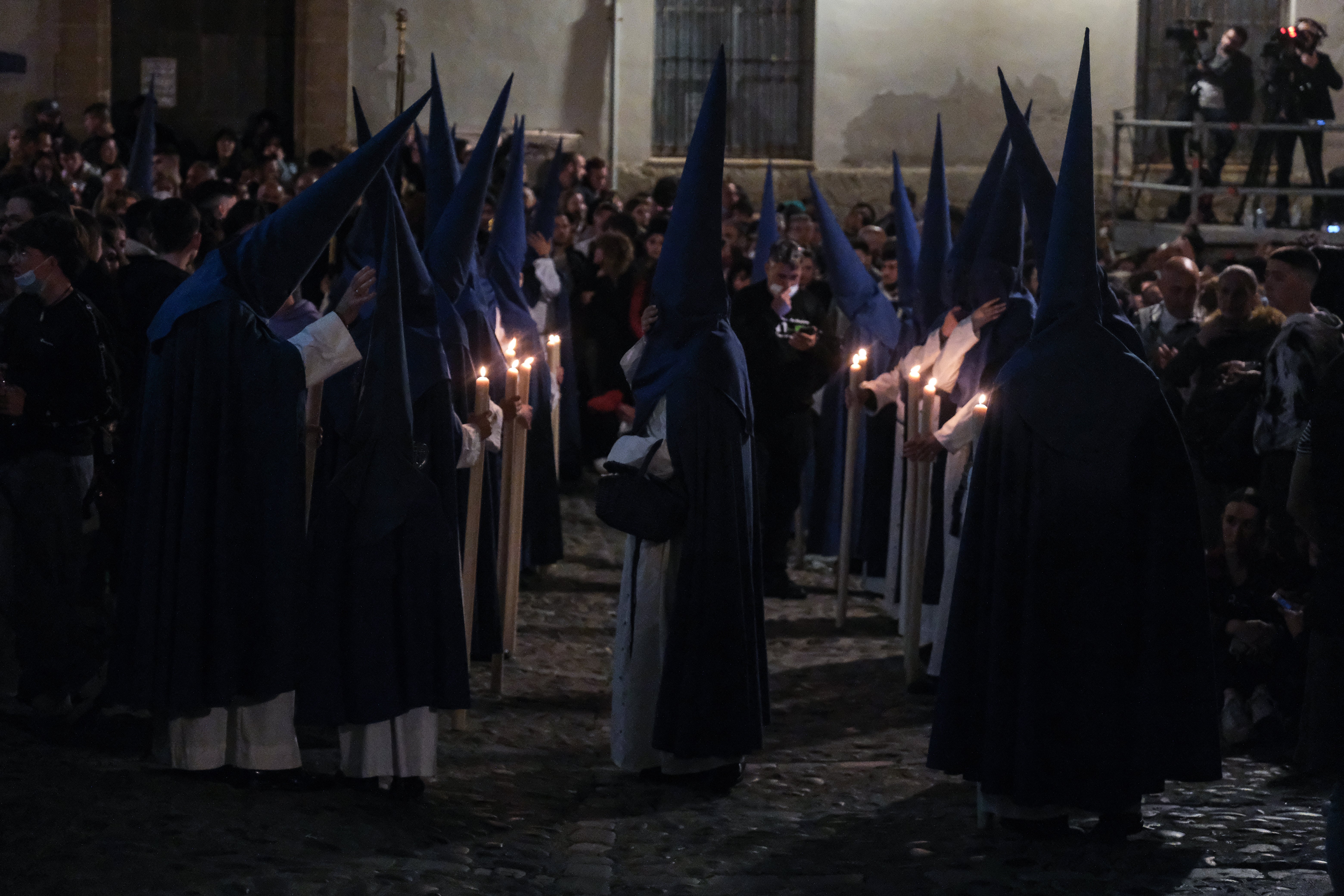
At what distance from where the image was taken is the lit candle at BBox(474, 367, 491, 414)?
6.84 m

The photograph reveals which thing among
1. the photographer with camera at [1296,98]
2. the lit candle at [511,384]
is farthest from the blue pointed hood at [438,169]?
the photographer with camera at [1296,98]

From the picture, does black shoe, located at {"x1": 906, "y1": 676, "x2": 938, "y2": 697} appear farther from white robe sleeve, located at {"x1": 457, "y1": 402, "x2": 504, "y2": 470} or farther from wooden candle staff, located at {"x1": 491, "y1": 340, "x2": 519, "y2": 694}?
white robe sleeve, located at {"x1": 457, "y1": 402, "x2": 504, "y2": 470}

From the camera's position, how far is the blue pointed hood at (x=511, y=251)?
921 centimetres

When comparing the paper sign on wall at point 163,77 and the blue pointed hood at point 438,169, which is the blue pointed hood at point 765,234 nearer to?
the blue pointed hood at point 438,169

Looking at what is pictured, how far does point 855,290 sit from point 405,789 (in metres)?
4.57

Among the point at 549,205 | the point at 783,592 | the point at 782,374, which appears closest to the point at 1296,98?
the point at 549,205

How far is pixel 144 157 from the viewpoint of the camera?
1122 cm

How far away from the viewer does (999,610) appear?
554cm

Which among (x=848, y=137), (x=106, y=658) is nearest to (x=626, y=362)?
(x=106, y=658)

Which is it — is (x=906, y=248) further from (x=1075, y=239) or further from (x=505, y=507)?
(x=1075, y=239)

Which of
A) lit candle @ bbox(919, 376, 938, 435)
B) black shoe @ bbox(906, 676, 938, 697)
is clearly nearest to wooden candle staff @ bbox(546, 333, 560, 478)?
lit candle @ bbox(919, 376, 938, 435)

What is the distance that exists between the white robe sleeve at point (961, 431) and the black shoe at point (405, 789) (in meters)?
2.75

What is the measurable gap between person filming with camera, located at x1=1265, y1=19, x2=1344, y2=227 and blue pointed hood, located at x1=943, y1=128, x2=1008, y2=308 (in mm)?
9153

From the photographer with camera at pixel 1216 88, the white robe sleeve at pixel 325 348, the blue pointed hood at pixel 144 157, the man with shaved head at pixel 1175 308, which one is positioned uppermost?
the photographer with camera at pixel 1216 88
